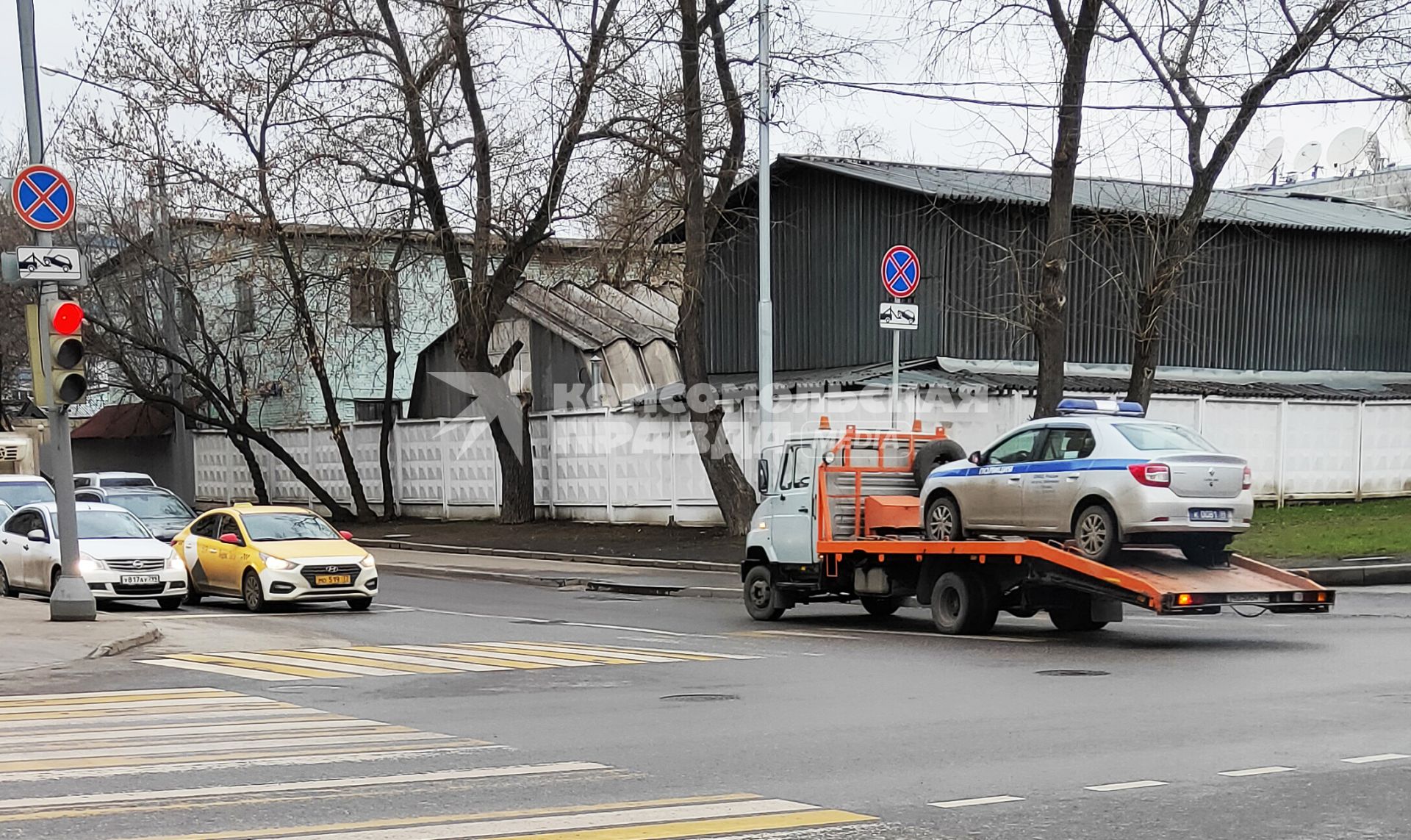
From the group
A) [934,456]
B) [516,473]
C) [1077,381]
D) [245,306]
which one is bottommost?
[516,473]

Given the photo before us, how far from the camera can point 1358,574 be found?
2141 centimetres

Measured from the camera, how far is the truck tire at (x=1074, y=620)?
1716 centimetres

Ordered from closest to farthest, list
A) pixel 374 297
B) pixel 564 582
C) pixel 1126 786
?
pixel 1126 786 → pixel 564 582 → pixel 374 297

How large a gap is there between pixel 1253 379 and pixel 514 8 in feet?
61.1

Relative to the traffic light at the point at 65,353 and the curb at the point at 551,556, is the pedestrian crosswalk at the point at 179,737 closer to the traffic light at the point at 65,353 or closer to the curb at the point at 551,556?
the traffic light at the point at 65,353

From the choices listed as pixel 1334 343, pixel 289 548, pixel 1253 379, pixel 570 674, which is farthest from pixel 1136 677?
pixel 1334 343

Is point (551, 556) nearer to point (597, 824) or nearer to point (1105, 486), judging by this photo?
point (1105, 486)

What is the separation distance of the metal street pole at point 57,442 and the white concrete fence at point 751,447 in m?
13.8

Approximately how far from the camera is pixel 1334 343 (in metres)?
37.0

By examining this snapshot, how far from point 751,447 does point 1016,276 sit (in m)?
6.17

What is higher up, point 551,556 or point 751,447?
point 751,447

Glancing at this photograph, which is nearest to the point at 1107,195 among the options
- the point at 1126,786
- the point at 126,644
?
the point at 126,644

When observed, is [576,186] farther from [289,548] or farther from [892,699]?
[892,699]

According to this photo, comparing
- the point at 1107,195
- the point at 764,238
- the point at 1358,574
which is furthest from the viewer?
the point at 1107,195
